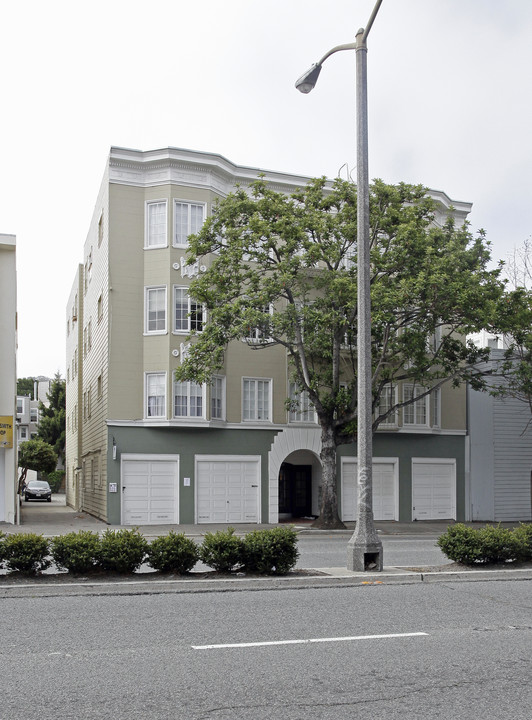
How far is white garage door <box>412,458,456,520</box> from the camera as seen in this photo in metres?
32.5

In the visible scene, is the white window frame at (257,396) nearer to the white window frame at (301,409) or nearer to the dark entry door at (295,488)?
the white window frame at (301,409)

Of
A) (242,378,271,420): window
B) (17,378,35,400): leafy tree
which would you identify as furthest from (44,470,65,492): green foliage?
(242,378,271,420): window

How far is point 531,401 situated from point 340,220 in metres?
11.1

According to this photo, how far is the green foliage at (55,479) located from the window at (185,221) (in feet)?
138

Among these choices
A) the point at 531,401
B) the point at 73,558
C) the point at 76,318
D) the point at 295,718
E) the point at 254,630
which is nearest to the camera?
the point at 295,718

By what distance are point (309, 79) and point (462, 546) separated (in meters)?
8.39

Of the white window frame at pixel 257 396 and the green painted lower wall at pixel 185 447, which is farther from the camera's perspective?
the white window frame at pixel 257 396

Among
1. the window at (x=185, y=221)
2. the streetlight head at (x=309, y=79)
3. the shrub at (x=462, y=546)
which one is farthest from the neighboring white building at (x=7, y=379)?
the shrub at (x=462, y=546)

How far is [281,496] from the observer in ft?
110

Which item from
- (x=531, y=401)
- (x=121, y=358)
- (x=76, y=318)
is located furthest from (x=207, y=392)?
(x=76, y=318)

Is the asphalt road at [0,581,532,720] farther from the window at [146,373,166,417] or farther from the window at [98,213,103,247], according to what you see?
the window at [98,213,103,247]

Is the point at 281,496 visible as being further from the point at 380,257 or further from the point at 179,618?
the point at 179,618

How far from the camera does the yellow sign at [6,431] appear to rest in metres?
25.9

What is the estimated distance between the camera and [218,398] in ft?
95.7
